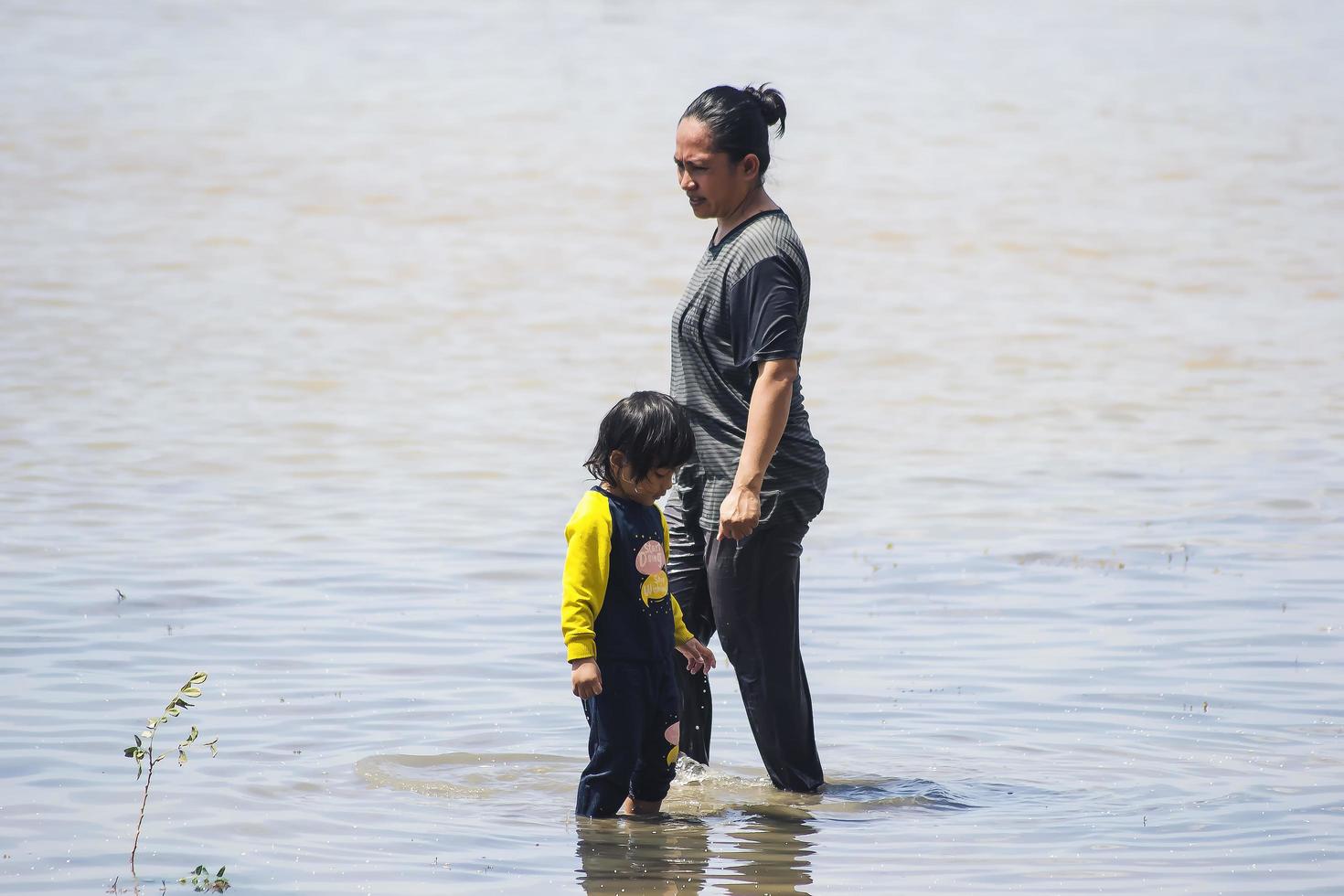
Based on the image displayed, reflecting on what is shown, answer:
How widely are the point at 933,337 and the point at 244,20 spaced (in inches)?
1143

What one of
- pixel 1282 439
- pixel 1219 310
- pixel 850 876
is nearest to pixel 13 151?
pixel 1219 310

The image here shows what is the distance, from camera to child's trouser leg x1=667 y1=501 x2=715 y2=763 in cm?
547

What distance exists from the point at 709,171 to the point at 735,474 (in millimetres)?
843

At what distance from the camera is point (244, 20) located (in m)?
43.8

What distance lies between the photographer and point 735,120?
5.19 m

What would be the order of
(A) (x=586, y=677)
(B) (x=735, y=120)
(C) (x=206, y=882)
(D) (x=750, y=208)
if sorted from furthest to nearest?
(D) (x=750, y=208) < (B) (x=735, y=120) < (A) (x=586, y=677) < (C) (x=206, y=882)

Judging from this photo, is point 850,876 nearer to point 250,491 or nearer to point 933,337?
point 250,491

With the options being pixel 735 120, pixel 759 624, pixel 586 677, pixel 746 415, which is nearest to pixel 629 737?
pixel 586 677

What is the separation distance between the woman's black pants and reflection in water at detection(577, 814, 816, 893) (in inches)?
10.9

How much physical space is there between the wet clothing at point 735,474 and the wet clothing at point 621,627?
0.29m

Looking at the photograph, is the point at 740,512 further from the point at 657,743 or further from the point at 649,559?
the point at 657,743

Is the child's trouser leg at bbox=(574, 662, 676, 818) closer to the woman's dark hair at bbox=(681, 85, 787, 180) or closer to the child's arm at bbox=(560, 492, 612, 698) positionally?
the child's arm at bbox=(560, 492, 612, 698)

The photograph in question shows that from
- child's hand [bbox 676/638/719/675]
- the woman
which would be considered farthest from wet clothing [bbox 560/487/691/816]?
the woman

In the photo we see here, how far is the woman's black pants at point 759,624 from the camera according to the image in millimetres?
5297
